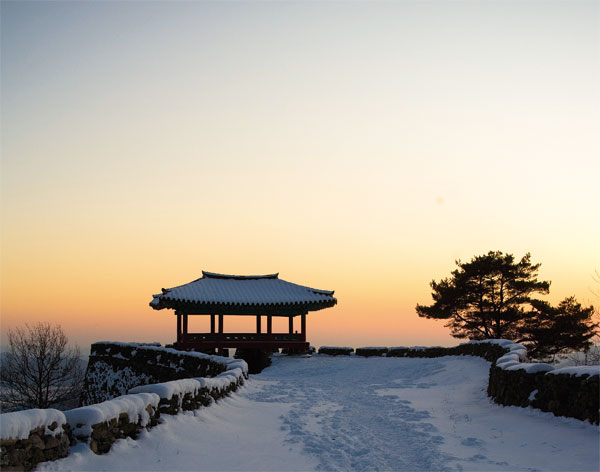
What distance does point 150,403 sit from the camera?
793cm

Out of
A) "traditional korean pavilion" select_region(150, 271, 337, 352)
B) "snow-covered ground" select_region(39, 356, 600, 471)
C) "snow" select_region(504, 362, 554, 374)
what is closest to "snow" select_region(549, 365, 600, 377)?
"snow" select_region(504, 362, 554, 374)

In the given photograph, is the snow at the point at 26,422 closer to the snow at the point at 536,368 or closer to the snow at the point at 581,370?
the snow at the point at 581,370

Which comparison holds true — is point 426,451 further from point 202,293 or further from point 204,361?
point 202,293

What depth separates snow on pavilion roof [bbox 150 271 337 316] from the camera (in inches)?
1122

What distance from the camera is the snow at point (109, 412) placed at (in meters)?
6.32

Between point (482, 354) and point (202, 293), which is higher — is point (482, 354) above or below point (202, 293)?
below

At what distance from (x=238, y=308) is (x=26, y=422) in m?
24.6

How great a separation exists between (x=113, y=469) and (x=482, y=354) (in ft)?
59.8

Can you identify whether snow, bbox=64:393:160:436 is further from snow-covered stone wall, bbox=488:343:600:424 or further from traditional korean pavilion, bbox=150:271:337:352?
traditional korean pavilion, bbox=150:271:337:352

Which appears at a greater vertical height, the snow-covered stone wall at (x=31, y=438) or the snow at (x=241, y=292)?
the snow at (x=241, y=292)

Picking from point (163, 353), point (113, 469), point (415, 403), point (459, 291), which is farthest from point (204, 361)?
point (459, 291)

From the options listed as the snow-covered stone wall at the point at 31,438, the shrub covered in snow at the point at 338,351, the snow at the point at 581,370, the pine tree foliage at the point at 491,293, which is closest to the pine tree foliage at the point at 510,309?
the pine tree foliage at the point at 491,293

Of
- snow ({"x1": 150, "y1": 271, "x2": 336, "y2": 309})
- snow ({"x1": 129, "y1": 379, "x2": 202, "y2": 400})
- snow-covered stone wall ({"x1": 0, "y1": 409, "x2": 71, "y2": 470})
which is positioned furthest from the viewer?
snow ({"x1": 150, "y1": 271, "x2": 336, "y2": 309})

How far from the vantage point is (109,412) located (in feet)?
22.1
